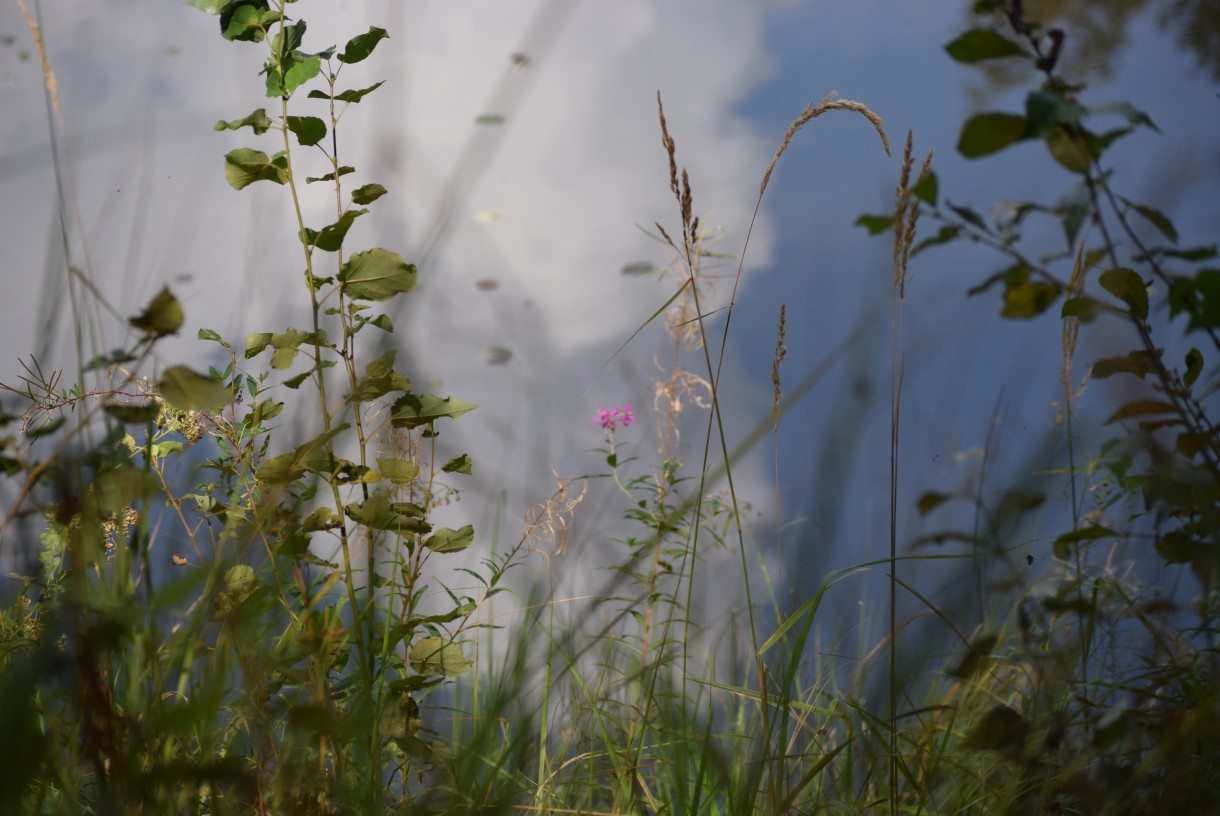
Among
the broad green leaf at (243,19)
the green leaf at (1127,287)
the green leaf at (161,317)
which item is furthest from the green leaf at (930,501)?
the broad green leaf at (243,19)

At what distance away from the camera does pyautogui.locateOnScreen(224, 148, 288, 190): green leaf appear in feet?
5.30

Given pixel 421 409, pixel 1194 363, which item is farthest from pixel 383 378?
pixel 1194 363

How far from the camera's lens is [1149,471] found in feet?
4.25

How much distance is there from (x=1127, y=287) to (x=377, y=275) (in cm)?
110

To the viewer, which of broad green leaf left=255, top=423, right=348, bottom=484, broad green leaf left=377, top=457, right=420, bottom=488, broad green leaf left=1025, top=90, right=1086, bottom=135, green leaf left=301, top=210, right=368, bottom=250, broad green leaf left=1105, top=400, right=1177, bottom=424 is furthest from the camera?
broad green leaf left=377, top=457, right=420, bottom=488

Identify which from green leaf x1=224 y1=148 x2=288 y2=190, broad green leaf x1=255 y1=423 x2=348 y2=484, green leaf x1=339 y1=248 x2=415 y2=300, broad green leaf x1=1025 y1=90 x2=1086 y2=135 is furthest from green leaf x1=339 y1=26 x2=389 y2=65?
broad green leaf x1=1025 y1=90 x2=1086 y2=135

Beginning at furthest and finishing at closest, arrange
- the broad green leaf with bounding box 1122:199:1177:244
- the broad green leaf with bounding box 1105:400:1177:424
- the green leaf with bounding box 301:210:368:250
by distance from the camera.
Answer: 1. the green leaf with bounding box 301:210:368:250
2. the broad green leaf with bounding box 1105:400:1177:424
3. the broad green leaf with bounding box 1122:199:1177:244

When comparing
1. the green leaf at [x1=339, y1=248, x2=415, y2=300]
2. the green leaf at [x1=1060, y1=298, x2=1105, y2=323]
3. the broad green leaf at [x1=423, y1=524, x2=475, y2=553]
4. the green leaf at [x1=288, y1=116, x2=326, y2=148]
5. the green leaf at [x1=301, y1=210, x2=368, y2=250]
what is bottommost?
the broad green leaf at [x1=423, y1=524, x2=475, y2=553]

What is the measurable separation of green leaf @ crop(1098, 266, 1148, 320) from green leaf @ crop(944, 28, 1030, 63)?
32cm

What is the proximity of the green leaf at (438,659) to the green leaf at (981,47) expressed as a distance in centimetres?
121

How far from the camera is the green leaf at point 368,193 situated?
1617 mm

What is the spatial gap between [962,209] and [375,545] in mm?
1073

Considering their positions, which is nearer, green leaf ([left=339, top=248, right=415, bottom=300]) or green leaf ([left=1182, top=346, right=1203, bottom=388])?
green leaf ([left=1182, top=346, right=1203, bottom=388])

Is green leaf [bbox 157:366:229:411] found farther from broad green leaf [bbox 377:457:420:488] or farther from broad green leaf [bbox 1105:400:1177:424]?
broad green leaf [bbox 1105:400:1177:424]
